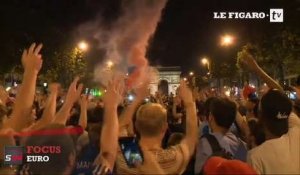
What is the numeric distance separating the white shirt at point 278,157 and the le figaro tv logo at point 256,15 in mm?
25405

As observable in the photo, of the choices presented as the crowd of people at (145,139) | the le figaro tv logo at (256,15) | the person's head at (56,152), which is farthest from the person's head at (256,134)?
the le figaro tv logo at (256,15)

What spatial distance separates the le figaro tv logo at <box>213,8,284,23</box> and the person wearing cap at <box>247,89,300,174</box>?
25127 millimetres

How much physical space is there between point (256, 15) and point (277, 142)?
36791mm

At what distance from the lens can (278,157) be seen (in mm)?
4246

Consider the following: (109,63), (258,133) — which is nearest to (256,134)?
(258,133)

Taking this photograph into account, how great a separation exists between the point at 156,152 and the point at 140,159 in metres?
0.40

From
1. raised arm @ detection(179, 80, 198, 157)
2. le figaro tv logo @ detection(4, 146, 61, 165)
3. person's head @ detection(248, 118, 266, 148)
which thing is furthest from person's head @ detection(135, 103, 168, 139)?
person's head @ detection(248, 118, 266, 148)

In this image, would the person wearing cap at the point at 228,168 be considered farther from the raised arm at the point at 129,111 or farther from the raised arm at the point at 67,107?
the raised arm at the point at 129,111

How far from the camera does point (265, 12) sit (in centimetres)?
3872

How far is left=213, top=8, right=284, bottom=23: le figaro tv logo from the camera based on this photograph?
1156 inches

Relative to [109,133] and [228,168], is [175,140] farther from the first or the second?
[228,168]

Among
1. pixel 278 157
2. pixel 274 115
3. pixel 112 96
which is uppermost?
pixel 112 96

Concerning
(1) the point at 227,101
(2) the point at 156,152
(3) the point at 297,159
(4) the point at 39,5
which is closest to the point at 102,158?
(2) the point at 156,152

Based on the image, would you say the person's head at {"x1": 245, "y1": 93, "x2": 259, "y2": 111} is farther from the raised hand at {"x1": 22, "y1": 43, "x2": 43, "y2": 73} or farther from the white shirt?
the raised hand at {"x1": 22, "y1": 43, "x2": 43, "y2": 73}
